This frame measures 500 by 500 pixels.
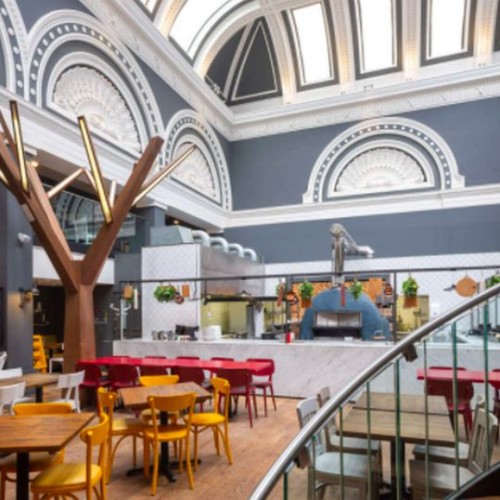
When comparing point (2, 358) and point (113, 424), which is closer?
point (113, 424)

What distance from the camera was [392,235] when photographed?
12367mm

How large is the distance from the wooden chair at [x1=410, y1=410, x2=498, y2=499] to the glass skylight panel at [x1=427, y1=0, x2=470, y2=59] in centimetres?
1223

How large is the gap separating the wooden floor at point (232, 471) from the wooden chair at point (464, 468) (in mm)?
105

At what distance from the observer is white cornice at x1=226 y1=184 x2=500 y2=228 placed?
1163cm

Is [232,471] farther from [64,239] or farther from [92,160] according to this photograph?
[92,160]

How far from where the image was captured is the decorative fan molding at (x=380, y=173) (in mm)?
12422

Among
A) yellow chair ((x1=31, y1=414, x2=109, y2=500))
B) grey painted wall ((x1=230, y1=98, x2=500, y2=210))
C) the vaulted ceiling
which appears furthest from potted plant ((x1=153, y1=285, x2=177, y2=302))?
grey painted wall ((x1=230, y1=98, x2=500, y2=210))

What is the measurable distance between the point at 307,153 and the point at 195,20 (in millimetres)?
4844

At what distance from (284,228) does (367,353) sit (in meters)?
7.61

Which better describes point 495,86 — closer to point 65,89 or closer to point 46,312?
point 65,89

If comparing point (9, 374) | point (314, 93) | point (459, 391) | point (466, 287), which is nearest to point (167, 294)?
point (9, 374)

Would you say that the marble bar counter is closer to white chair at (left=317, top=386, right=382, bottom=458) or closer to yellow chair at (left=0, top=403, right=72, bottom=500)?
white chair at (left=317, top=386, right=382, bottom=458)

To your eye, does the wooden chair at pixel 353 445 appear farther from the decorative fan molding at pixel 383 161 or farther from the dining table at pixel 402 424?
the decorative fan molding at pixel 383 161

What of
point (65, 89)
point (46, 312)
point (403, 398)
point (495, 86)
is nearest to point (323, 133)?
point (495, 86)
